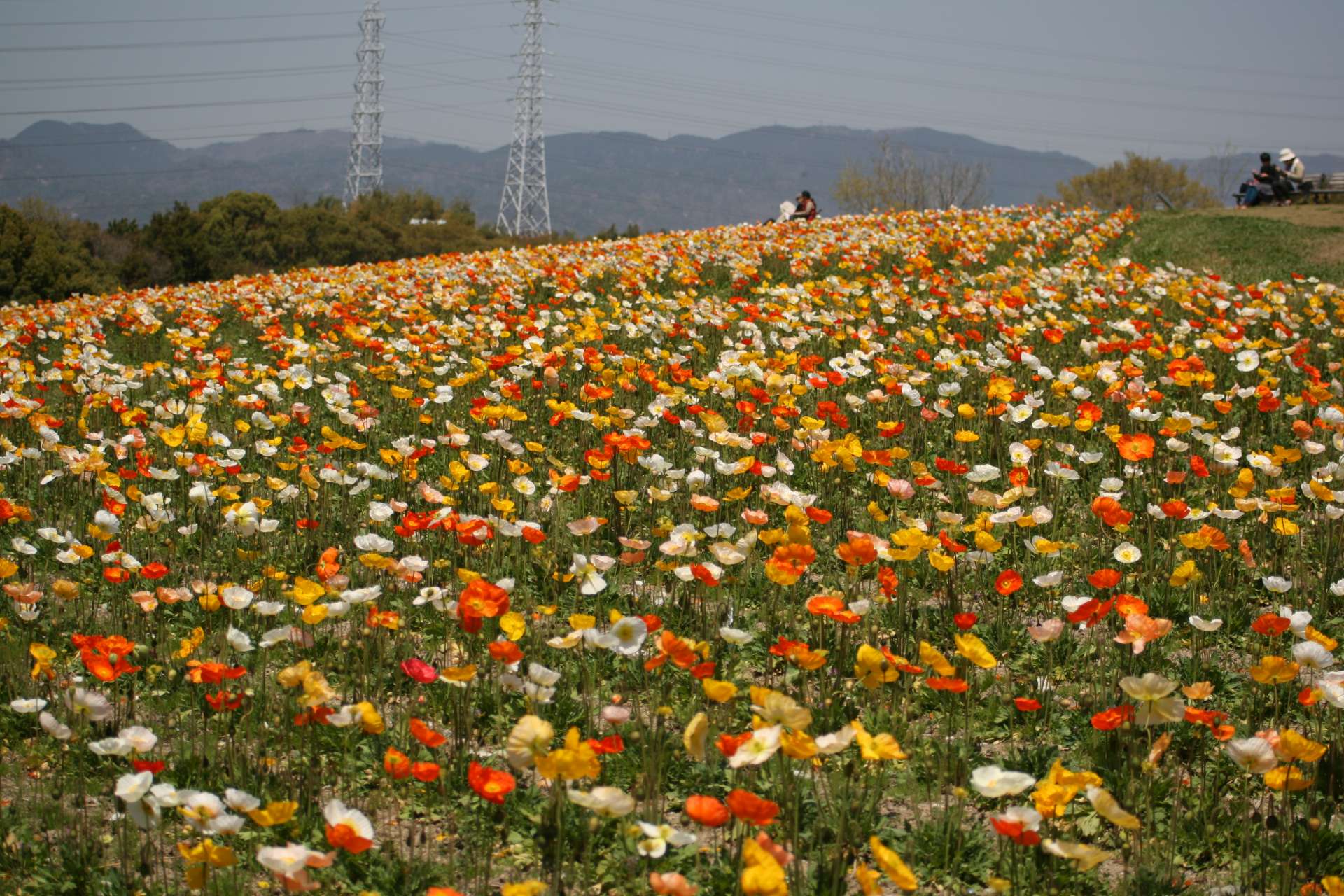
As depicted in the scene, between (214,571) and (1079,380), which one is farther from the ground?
(1079,380)

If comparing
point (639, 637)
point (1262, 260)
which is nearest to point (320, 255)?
point (1262, 260)

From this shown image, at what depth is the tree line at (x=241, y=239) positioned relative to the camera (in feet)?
132

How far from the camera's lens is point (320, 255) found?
47500mm

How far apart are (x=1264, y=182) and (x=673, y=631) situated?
79.9 ft

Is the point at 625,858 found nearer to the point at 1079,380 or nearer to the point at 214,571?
the point at 214,571

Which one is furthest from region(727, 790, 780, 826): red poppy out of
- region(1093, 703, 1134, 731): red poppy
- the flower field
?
region(1093, 703, 1134, 731): red poppy

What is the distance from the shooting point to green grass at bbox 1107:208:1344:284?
14906mm

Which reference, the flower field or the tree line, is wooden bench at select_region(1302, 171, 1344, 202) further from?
the tree line

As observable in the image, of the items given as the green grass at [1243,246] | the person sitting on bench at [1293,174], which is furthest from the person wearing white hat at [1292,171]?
the green grass at [1243,246]

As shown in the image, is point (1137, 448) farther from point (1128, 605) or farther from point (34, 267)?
point (34, 267)

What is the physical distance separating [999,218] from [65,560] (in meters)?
16.7

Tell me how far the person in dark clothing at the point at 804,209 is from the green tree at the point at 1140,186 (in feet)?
154

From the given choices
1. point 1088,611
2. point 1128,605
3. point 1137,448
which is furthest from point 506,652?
point 1137,448

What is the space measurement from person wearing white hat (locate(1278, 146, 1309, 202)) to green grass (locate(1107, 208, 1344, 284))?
451cm
